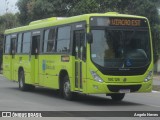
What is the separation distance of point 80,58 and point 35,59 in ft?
17.8

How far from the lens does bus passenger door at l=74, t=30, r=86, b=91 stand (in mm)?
17344

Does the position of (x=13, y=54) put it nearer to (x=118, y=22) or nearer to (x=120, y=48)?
(x=118, y=22)

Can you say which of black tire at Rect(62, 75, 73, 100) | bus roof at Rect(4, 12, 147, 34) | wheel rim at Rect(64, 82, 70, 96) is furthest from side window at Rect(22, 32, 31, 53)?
wheel rim at Rect(64, 82, 70, 96)

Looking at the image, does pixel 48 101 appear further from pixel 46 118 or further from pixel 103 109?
pixel 46 118

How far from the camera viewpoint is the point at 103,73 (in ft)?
55.4

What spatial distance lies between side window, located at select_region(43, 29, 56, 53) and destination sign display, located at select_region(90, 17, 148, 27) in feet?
11.0

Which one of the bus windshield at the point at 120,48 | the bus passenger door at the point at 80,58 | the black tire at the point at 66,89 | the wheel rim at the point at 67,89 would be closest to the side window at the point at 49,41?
the black tire at the point at 66,89

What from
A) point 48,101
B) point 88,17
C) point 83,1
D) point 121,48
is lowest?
point 48,101

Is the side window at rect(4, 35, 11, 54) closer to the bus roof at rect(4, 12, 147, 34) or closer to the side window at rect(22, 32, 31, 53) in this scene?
the bus roof at rect(4, 12, 147, 34)

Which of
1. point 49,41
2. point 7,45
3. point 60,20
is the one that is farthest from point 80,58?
point 7,45

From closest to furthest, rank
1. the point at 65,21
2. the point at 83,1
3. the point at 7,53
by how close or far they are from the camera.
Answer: the point at 65,21 → the point at 7,53 → the point at 83,1

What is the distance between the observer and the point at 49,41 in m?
20.8

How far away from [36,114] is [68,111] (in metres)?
1.18

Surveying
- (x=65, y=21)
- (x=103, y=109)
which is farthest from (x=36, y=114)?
(x=65, y=21)
